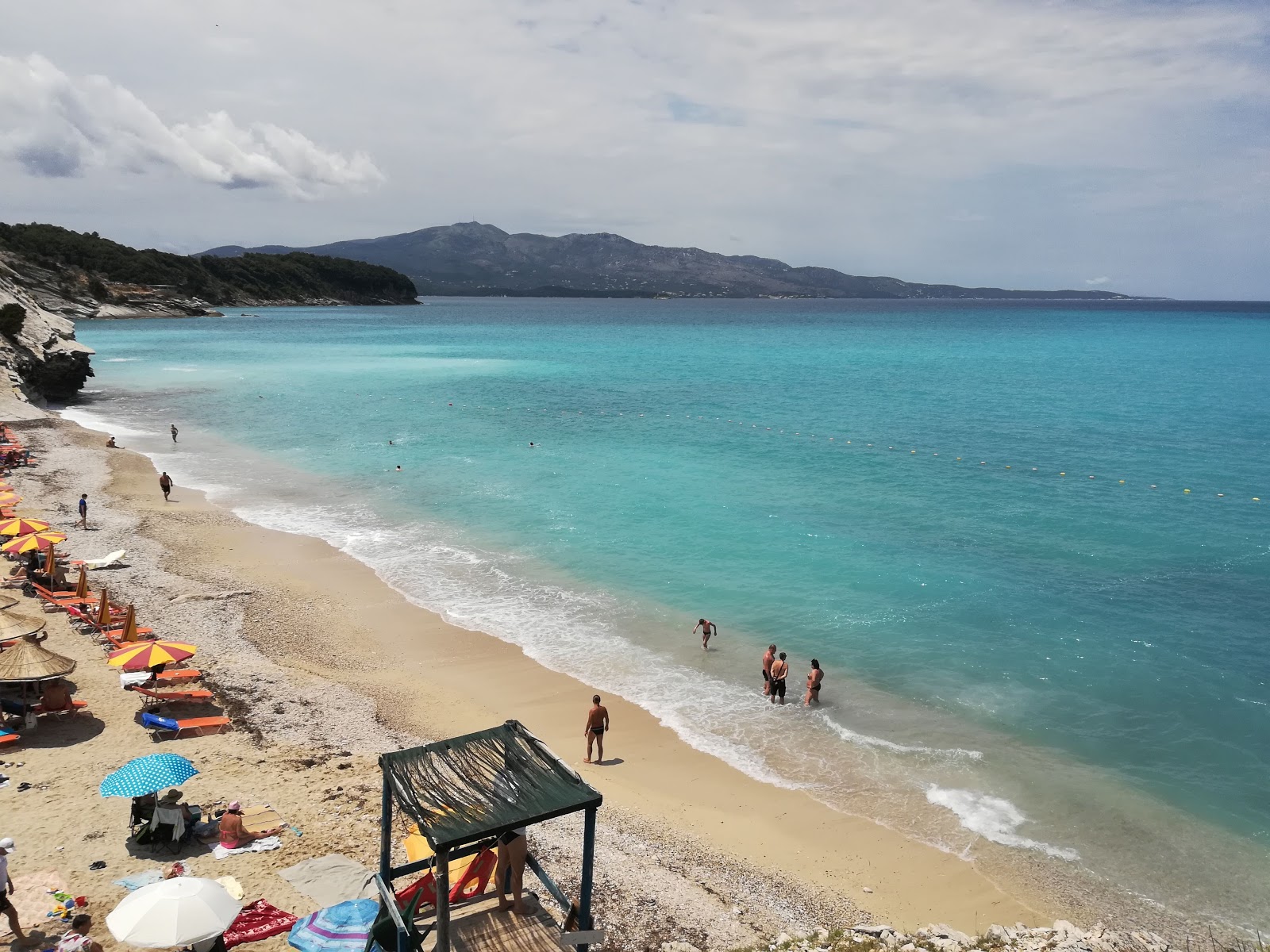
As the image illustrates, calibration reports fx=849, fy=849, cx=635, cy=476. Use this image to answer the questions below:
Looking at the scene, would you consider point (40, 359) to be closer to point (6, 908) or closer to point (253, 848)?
point (253, 848)

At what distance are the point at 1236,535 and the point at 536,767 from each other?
27.6m

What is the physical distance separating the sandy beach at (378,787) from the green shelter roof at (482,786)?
8.62 ft

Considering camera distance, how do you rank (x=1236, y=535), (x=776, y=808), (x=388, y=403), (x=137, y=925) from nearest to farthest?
(x=137, y=925) → (x=776, y=808) → (x=1236, y=535) → (x=388, y=403)

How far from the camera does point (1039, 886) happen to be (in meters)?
11.8

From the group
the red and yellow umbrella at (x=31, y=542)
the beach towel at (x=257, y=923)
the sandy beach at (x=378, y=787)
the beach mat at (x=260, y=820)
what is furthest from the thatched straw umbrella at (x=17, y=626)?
the beach towel at (x=257, y=923)

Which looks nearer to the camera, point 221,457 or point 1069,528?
point 1069,528

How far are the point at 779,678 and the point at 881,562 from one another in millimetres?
9287

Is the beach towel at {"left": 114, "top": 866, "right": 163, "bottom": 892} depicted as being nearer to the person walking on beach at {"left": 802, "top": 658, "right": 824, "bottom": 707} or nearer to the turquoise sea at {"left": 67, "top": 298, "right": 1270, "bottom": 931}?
the turquoise sea at {"left": 67, "top": 298, "right": 1270, "bottom": 931}

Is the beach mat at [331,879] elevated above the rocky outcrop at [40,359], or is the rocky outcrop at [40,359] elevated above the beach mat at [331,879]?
the rocky outcrop at [40,359]

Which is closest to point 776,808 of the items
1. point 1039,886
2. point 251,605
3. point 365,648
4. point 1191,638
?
point 1039,886

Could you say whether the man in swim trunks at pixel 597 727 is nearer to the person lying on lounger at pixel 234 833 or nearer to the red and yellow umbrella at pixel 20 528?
the person lying on lounger at pixel 234 833

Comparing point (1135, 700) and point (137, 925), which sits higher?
point (137, 925)

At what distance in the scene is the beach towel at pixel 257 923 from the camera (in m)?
9.36

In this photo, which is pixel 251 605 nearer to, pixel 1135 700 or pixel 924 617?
pixel 924 617
